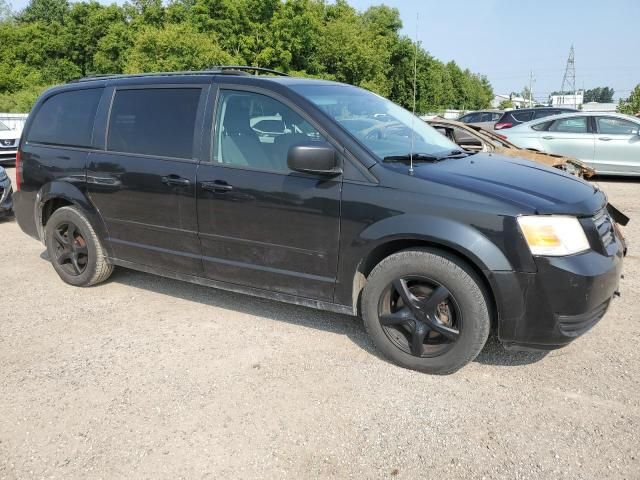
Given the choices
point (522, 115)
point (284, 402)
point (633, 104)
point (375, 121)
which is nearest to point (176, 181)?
point (375, 121)

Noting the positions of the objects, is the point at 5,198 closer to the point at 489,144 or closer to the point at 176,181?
the point at 176,181

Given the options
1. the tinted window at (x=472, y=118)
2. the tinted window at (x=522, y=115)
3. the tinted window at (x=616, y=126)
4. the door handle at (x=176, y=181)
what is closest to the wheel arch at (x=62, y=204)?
the door handle at (x=176, y=181)

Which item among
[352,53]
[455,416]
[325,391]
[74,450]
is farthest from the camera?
[352,53]

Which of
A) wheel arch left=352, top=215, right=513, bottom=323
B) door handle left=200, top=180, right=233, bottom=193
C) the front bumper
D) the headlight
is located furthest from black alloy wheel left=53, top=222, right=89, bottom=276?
the headlight

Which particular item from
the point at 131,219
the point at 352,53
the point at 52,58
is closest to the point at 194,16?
the point at 352,53

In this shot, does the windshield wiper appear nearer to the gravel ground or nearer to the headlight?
the headlight

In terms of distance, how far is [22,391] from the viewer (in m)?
3.26

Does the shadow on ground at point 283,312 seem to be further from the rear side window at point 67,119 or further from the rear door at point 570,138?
the rear door at point 570,138

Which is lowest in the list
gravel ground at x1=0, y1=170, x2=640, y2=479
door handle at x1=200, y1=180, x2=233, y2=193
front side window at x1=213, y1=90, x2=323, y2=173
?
gravel ground at x1=0, y1=170, x2=640, y2=479

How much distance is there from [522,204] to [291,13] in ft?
140

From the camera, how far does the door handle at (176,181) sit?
3.97 m

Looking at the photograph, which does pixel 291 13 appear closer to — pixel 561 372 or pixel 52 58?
pixel 52 58

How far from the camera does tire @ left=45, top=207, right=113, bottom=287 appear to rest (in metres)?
4.75

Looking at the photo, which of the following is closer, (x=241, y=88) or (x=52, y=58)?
(x=241, y=88)
